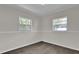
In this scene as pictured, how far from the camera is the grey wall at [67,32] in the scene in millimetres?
1870

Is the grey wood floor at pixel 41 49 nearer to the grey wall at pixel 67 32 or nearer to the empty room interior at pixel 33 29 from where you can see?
the empty room interior at pixel 33 29

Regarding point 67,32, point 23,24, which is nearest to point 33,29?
point 23,24

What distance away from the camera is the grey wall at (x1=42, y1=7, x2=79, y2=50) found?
1870mm

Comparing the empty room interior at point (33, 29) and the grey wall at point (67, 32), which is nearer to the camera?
the empty room interior at point (33, 29)

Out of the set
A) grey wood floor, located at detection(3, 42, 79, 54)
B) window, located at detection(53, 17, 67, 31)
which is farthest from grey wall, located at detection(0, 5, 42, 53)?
window, located at detection(53, 17, 67, 31)

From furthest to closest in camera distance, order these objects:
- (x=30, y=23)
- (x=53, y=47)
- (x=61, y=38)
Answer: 1. (x=61, y=38)
2. (x=30, y=23)
3. (x=53, y=47)

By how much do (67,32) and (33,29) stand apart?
39.8 inches

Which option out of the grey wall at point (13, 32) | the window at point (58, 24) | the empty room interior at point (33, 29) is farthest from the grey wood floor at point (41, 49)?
the window at point (58, 24)

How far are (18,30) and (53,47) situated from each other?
931mm

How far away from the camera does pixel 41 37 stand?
6.37 feet
